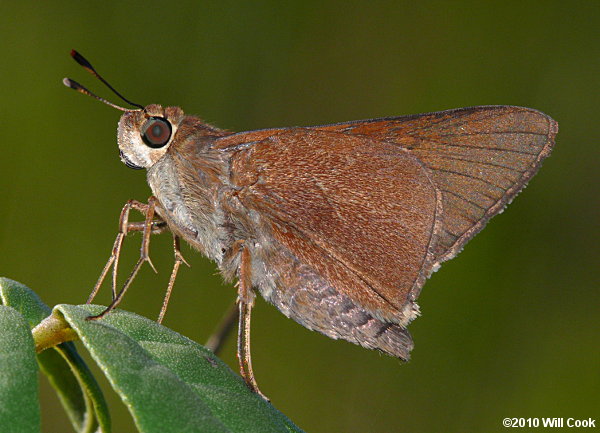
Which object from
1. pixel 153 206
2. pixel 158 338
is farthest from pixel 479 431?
pixel 158 338

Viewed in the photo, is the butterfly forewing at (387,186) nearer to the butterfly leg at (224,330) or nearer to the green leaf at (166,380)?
the butterfly leg at (224,330)

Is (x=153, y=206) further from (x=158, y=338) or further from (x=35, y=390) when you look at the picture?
(x=35, y=390)

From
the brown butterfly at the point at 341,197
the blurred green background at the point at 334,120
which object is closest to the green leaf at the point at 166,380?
the brown butterfly at the point at 341,197

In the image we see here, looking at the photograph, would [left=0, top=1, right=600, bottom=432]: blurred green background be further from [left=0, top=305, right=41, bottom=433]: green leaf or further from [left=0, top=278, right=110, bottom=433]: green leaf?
[left=0, top=305, right=41, bottom=433]: green leaf

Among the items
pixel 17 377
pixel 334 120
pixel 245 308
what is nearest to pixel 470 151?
pixel 245 308

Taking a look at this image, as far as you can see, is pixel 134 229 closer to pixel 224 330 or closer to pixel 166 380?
pixel 224 330

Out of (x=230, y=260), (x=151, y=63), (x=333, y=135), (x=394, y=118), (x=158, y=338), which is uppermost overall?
(x=151, y=63)
